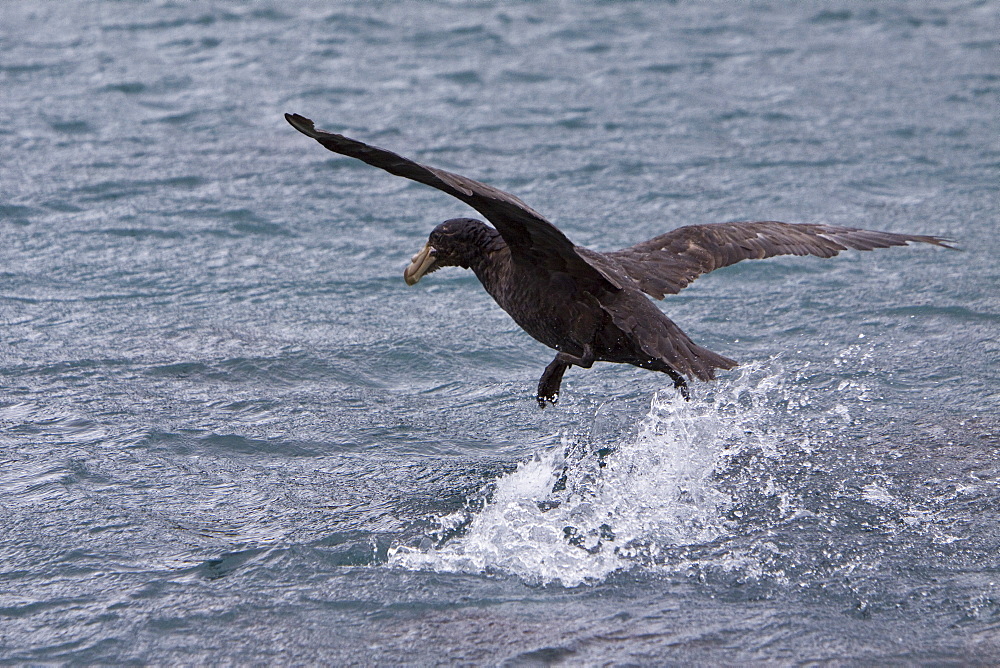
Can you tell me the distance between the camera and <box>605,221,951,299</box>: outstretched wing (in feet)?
22.2

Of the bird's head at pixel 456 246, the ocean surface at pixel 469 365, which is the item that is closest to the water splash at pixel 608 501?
the ocean surface at pixel 469 365

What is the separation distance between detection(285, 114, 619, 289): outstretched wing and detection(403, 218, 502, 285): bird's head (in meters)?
0.52

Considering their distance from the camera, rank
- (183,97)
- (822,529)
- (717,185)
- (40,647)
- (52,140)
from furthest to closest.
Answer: (183,97) < (52,140) < (717,185) < (822,529) < (40,647)

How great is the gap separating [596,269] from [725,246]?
51.4 inches

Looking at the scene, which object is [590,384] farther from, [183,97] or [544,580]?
[183,97]

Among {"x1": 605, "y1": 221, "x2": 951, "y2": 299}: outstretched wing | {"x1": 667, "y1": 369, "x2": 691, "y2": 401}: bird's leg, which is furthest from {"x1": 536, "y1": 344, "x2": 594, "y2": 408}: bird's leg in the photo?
{"x1": 605, "y1": 221, "x2": 951, "y2": 299}: outstretched wing

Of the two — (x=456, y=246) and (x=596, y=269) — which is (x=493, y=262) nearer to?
(x=456, y=246)

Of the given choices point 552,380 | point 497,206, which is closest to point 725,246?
point 552,380

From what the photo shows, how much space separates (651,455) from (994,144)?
7.58 meters

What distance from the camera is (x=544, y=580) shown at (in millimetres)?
5371

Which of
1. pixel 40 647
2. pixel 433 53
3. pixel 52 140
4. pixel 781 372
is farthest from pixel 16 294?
pixel 433 53

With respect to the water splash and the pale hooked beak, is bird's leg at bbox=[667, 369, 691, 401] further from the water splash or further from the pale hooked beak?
the pale hooked beak

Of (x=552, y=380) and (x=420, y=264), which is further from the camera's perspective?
(x=420, y=264)

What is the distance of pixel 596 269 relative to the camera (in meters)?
5.93
